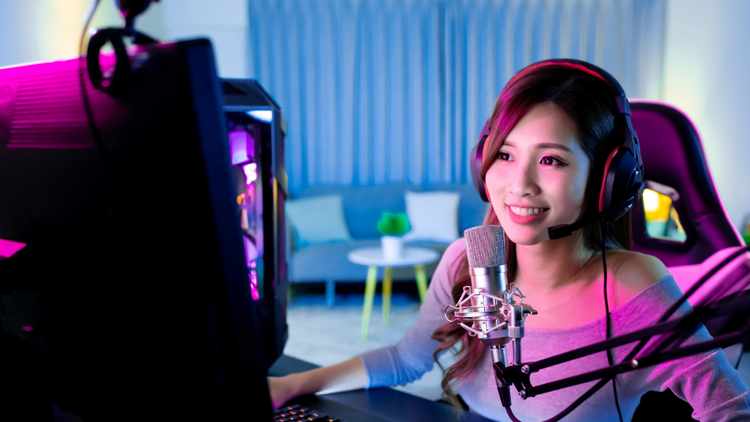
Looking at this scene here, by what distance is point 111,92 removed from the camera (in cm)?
34

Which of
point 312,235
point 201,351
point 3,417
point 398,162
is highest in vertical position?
point 201,351

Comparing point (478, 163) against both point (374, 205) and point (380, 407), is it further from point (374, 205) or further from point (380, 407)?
point (374, 205)

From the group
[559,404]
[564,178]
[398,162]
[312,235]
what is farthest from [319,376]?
[398,162]

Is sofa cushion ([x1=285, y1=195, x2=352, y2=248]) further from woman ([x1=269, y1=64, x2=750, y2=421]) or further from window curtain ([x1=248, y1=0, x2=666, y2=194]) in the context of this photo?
woman ([x1=269, y1=64, x2=750, y2=421])

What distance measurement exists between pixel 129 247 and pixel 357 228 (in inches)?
145

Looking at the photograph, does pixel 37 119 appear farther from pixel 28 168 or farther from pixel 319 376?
pixel 319 376

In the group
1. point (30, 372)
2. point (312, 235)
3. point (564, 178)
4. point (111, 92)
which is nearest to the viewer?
point (111, 92)

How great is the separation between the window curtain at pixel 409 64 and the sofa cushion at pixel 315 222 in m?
0.56

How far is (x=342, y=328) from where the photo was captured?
3.06 metres

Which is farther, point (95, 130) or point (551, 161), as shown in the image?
point (551, 161)

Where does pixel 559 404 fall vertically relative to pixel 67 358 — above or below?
below

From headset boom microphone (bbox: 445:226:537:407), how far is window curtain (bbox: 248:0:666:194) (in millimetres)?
3855

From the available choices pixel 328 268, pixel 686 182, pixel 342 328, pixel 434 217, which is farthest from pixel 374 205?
pixel 686 182

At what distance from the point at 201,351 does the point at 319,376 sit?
0.43 m
